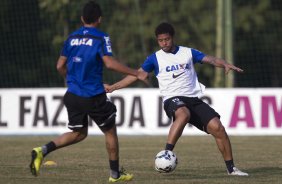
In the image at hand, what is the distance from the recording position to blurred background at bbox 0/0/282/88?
26.6m

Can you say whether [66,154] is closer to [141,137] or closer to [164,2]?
[141,137]

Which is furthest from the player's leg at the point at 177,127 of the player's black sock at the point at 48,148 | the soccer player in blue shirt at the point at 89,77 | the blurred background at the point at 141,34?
the blurred background at the point at 141,34

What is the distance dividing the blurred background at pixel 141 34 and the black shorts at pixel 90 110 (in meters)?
13.2

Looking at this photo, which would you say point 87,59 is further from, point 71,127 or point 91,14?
point 71,127

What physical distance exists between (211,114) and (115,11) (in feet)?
76.8

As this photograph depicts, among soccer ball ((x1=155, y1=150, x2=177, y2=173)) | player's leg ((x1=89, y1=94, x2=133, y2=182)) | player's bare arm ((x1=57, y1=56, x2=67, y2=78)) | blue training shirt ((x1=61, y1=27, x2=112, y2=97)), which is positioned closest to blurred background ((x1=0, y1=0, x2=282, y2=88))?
soccer ball ((x1=155, y1=150, x2=177, y2=173))

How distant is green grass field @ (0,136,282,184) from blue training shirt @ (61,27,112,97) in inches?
43.4

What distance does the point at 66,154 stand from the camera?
14.6 m

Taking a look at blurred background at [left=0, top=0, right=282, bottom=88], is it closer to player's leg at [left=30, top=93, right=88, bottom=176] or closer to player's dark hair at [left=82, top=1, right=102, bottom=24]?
player's leg at [left=30, top=93, right=88, bottom=176]

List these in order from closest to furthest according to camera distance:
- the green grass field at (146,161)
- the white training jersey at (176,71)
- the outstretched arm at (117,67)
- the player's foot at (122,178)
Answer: the outstretched arm at (117,67)
the player's foot at (122,178)
the green grass field at (146,161)
the white training jersey at (176,71)

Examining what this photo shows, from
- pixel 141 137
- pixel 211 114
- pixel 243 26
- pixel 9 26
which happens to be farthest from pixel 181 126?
pixel 243 26

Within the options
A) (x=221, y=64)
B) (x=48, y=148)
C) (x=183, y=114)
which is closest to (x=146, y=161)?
(x=183, y=114)

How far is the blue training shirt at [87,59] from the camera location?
9836 millimetres

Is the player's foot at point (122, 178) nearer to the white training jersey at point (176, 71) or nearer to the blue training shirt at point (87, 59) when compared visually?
the blue training shirt at point (87, 59)
